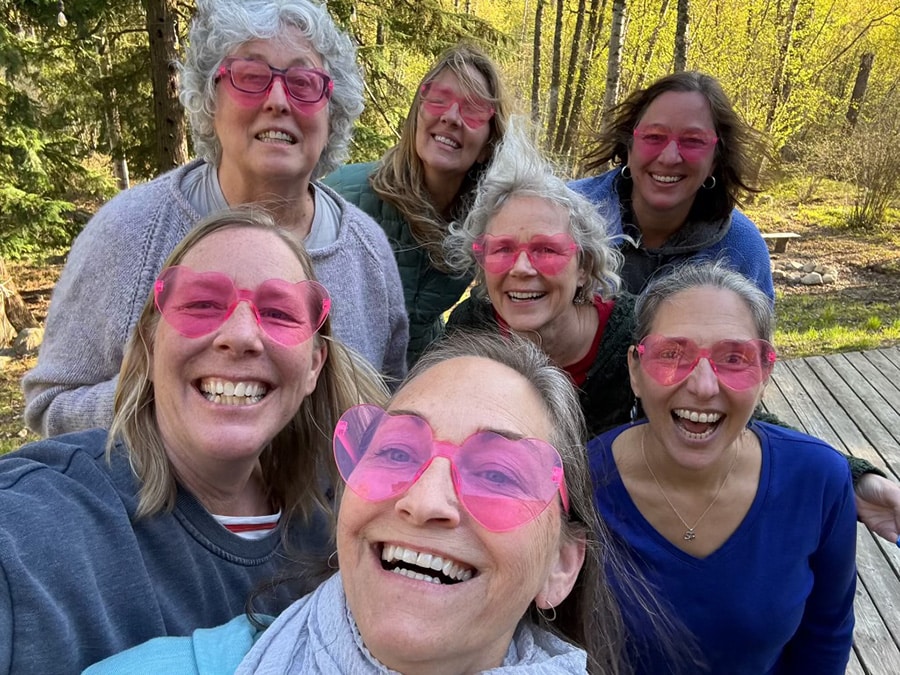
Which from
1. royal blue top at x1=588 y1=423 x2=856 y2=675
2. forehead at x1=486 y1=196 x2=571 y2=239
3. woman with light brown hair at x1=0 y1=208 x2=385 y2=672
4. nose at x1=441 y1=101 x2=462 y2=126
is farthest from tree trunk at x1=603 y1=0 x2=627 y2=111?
woman with light brown hair at x1=0 y1=208 x2=385 y2=672

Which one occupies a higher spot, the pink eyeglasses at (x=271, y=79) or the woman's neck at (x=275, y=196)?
the pink eyeglasses at (x=271, y=79)

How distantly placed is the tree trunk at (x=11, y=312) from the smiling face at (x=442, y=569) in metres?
10.4

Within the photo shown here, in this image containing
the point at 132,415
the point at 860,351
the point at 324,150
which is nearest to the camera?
the point at 132,415

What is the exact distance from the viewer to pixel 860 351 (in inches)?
248

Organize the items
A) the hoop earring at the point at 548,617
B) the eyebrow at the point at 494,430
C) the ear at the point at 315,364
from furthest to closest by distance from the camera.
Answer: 1. the ear at the point at 315,364
2. the hoop earring at the point at 548,617
3. the eyebrow at the point at 494,430

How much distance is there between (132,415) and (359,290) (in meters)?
1.02

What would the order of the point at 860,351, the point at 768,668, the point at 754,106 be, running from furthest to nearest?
the point at 754,106 < the point at 860,351 < the point at 768,668

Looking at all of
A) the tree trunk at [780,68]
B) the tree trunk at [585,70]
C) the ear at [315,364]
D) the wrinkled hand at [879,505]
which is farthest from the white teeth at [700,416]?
the tree trunk at [780,68]

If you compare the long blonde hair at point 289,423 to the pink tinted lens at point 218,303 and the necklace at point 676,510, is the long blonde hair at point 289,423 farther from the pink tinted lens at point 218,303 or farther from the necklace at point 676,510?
the necklace at point 676,510

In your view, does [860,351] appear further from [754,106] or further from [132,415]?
[754,106]

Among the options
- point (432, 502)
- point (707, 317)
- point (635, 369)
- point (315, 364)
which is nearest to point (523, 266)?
point (635, 369)

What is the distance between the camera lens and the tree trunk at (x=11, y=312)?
9.74 metres

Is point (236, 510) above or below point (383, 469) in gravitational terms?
below

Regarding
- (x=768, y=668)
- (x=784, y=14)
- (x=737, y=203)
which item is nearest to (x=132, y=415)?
(x=768, y=668)
